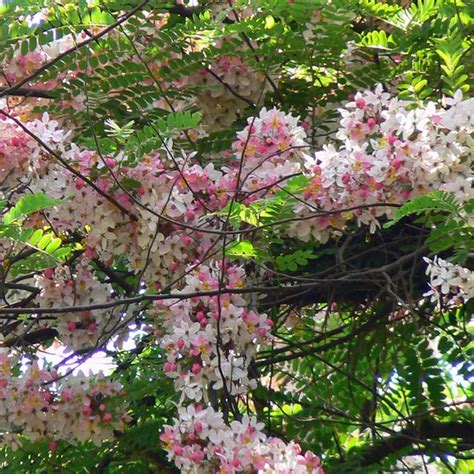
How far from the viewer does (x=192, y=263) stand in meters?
2.15

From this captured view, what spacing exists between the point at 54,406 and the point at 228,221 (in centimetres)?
62

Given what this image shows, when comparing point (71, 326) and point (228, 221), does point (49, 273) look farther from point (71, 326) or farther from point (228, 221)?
point (228, 221)

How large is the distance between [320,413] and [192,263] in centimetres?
84

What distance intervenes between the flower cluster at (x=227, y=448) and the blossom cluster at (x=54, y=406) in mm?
452

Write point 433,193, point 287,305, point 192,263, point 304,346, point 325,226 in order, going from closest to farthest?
point 433,193 → point 325,226 → point 192,263 → point 287,305 → point 304,346

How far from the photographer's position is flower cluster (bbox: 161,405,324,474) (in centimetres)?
179

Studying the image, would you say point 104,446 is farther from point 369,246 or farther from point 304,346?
point 369,246

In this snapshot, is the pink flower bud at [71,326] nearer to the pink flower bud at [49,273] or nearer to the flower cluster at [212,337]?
the pink flower bud at [49,273]

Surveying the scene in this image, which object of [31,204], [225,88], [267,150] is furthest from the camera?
[225,88]

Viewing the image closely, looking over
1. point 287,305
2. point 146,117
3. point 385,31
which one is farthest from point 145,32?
point 287,305

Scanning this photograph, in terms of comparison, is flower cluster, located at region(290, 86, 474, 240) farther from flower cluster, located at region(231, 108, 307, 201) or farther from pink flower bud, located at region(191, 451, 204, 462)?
pink flower bud, located at region(191, 451, 204, 462)

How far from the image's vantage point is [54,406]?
7.58ft

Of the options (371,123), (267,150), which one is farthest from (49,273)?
(371,123)

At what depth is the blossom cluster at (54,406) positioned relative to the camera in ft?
7.49
